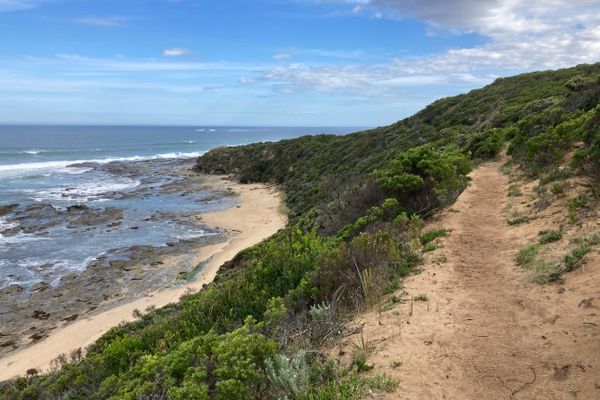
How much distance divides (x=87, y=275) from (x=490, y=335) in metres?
18.1

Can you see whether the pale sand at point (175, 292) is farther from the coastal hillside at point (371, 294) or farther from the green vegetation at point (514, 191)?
the green vegetation at point (514, 191)

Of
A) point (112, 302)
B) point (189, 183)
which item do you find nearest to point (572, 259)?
point (112, 302)

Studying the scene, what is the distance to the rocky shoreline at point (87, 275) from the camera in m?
15.2

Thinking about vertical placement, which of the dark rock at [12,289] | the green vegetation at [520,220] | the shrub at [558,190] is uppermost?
the shrub at [558,190]

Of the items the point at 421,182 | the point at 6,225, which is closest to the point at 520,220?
the point at 421,182

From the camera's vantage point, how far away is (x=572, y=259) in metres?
6.38

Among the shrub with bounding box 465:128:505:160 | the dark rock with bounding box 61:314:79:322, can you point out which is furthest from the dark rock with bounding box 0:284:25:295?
the shrub with bounding box 465:128:505:160

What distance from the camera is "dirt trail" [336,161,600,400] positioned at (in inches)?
165

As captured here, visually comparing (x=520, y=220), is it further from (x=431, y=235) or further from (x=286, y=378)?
(x=286, y=378)

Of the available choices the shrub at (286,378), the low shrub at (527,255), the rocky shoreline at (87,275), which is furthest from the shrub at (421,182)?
A: the rocky shoreline at (87,275)

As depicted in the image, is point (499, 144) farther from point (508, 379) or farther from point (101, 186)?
point (101, 186)

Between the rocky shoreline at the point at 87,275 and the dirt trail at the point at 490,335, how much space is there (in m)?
12.7

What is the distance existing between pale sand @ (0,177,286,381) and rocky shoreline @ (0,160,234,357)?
0.61 m

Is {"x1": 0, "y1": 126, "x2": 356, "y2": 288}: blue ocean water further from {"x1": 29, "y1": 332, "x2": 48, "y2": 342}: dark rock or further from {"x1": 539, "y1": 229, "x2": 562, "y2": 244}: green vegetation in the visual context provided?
{"x1": 539, "y1": 229, "x2": 562, "y2": 244}: green vegetation
